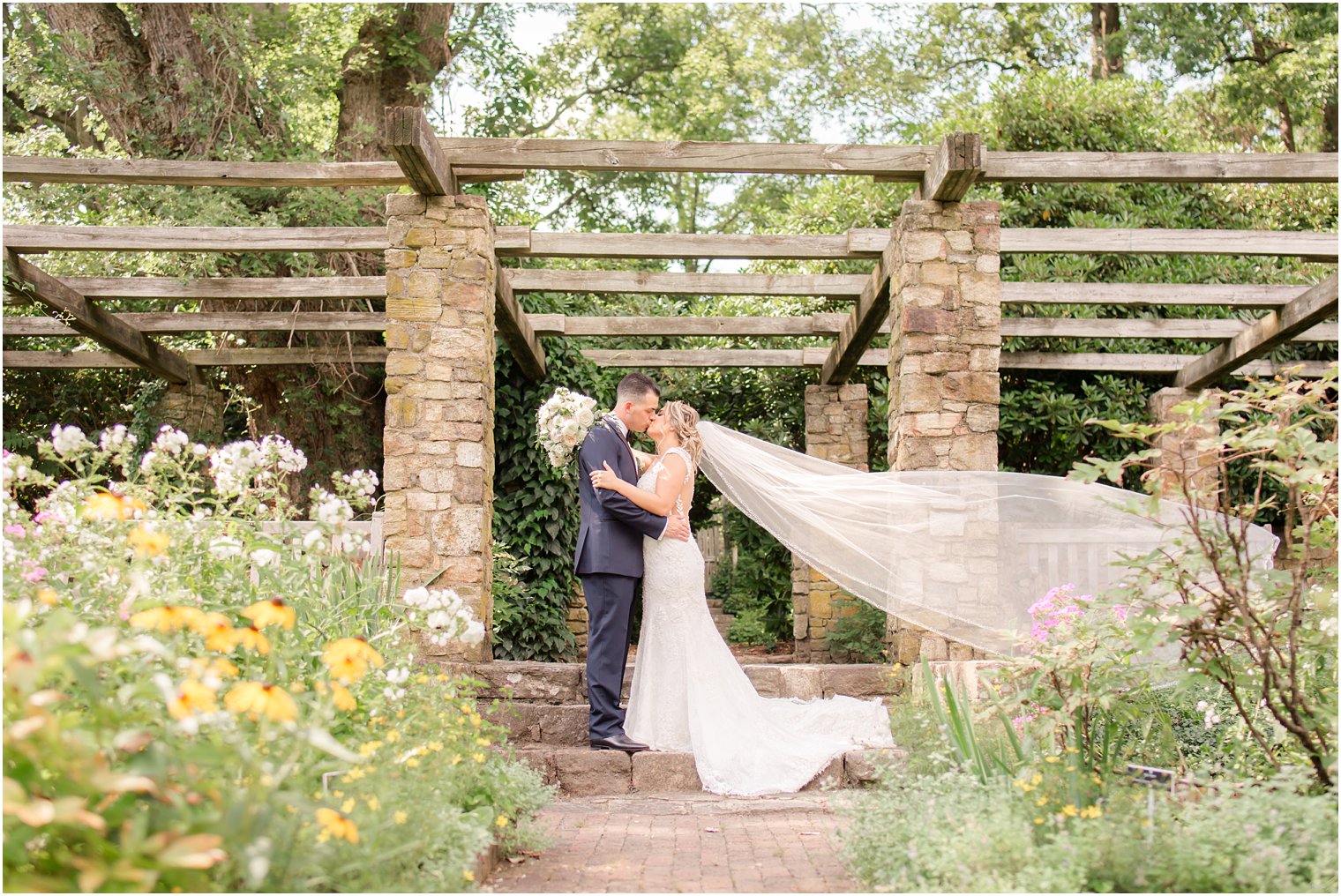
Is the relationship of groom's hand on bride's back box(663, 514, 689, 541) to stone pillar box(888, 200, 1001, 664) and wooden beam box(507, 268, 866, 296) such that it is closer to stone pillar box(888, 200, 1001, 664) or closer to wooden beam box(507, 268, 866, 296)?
stone pillar box(888, 200, 1001, 664)

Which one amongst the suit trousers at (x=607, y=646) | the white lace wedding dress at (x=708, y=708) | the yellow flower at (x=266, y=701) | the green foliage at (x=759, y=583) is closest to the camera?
the yellow flower at (x=266, y=701)

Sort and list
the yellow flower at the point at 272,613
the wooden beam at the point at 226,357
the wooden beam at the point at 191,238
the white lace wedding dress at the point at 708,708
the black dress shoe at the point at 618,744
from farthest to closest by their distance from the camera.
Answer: the wooden beam at the point at 226,357 → the wooden beam at the point at 191,238 → the black dress shoe at the point at 618,744 → the white lace wedding dress at the point at 708,708 → the yellow flower at the point at 272,613

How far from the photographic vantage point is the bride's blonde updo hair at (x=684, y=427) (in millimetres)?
5969

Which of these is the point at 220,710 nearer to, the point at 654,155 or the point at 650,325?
the point at 654,155

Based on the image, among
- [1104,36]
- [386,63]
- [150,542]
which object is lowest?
[150,542]

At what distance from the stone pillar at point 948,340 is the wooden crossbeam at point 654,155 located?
625mm

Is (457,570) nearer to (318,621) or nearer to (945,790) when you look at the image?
(318,621)

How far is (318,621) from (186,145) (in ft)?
23.5

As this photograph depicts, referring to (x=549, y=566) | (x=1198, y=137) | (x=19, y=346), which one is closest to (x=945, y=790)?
(x=549, y=566)

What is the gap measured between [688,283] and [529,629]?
3.00 meters

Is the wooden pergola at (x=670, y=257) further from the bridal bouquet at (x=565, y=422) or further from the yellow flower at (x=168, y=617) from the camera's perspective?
the yellow flower at (x=168, y=617)

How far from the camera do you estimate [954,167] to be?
5887 millimetres

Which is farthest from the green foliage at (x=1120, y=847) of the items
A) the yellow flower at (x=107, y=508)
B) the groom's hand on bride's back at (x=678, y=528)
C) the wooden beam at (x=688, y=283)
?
the wooden beam at (x=688, y=283)

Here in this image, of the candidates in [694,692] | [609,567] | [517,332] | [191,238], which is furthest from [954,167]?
[191,238]
